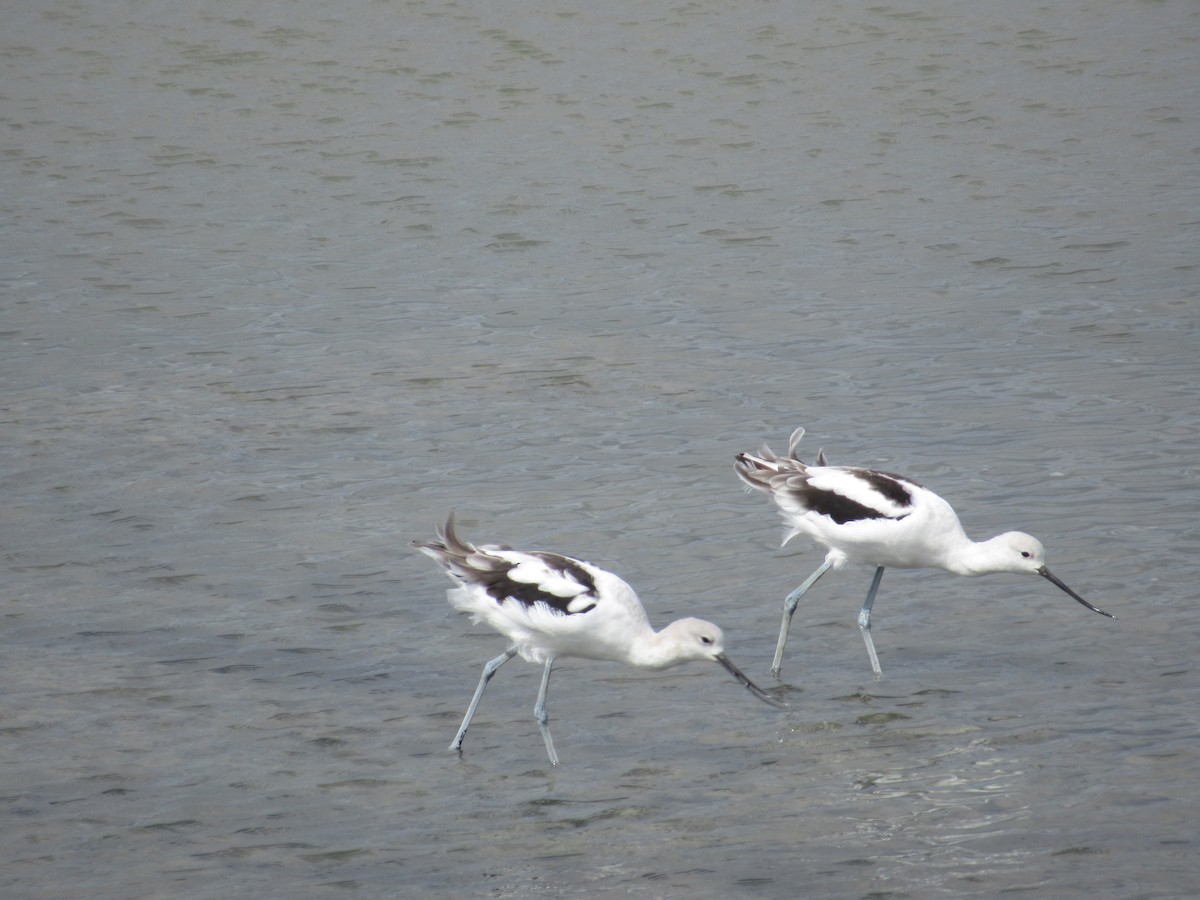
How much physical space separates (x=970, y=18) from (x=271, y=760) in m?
20.8

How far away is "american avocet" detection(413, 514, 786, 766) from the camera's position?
712 centimetres

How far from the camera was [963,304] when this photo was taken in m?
14.2

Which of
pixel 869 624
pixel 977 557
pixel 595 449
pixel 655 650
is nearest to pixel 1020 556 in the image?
pixel 977 557

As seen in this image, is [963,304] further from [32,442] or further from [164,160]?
[164,160]

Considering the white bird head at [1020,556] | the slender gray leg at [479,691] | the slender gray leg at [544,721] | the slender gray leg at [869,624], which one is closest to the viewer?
the slender gray leg at [544,721]

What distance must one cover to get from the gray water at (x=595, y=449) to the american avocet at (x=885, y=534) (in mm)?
361

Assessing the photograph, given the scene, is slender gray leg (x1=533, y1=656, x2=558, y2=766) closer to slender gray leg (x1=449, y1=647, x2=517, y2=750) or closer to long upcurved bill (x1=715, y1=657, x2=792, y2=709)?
slender gray leg (x1=449, y1=647, x2=517, y2=750)

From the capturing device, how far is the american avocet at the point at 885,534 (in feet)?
26.2

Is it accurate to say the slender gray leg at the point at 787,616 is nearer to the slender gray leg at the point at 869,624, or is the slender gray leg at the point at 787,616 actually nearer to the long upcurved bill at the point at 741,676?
the slender gray leg at the point at 869,624

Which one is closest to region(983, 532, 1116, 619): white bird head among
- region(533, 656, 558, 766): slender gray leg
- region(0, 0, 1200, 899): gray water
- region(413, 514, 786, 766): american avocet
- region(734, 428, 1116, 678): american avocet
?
region(734, 428, 1116, 678): american avocet

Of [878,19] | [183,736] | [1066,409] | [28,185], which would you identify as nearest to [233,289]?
[28,185]

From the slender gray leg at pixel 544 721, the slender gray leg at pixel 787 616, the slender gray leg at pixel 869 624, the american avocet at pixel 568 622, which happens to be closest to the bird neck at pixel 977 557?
the slender gray leg at pixel 869 624

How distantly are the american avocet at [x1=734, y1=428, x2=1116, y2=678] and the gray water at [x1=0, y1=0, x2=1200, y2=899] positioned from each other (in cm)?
36

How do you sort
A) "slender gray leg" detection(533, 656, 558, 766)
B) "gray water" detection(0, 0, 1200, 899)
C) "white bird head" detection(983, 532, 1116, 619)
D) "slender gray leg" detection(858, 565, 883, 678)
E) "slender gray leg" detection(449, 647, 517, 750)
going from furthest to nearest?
"white bird head" detection(983, 532, 1116, 619), "slender gray leg" detection(858, 565, 883, 678), "slender gray leg" detection(449, 647, 517, 750), "slender gray leg" detection(533, 656, 558, 766), "gray water" detection(0, 0, 1200, 899)
